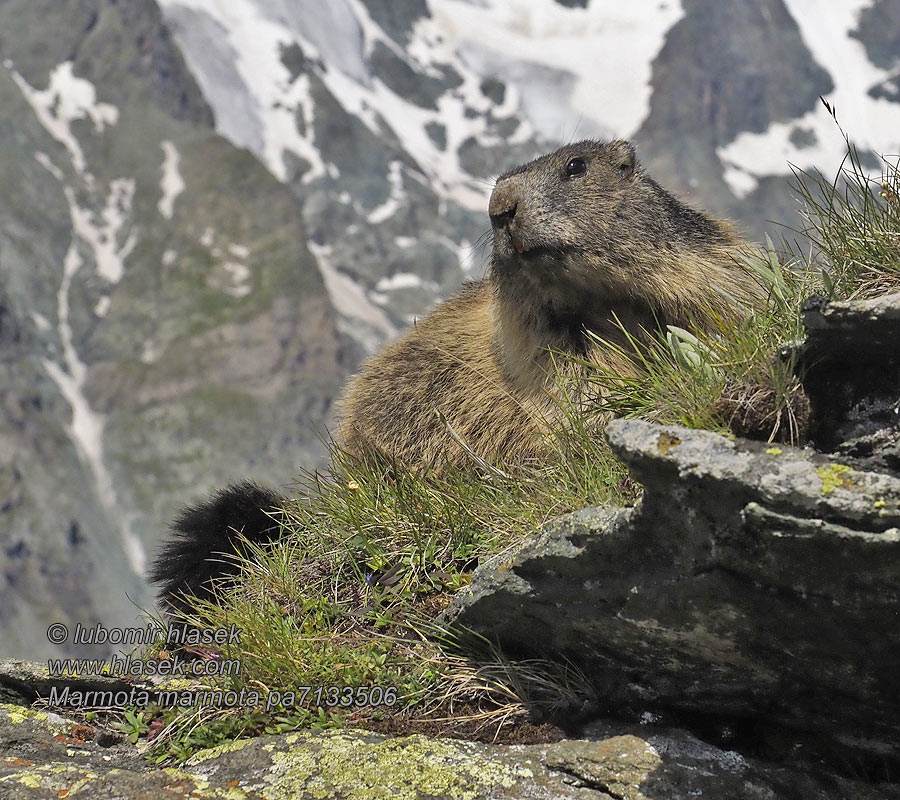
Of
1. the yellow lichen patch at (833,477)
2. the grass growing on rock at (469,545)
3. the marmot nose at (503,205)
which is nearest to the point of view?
the yellow lichen patch at (833,477)

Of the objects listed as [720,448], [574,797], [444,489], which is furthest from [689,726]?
[444,489]

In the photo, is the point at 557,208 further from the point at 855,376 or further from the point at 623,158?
the point at 855,376

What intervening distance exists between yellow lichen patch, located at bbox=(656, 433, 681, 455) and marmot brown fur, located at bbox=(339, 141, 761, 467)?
2622mm

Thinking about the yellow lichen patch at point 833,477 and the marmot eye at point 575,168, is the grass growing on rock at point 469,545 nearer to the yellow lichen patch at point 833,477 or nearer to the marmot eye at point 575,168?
the yellow lichen patch at point 833,477

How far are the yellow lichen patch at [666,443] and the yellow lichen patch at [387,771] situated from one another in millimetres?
1885

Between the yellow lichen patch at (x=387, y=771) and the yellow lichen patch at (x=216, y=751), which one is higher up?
A: the yellow lichen patch at (x=216, y=751)

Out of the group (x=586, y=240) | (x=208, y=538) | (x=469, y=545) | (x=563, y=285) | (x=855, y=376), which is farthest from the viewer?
(x=208, y=538)

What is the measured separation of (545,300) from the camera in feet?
26.5

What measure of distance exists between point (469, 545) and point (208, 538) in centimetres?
280

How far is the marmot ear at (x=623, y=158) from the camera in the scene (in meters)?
8.38

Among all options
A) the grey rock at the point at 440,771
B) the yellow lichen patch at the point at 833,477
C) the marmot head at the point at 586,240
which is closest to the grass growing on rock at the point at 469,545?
the grey rock at the point at 440,771

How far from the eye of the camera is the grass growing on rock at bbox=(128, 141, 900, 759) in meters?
5.54

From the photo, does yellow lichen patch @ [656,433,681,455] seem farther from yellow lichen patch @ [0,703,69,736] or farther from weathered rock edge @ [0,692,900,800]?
yellow lichen patch @ [0,703,69,736]

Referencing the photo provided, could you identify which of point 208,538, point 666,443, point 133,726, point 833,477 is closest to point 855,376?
point 833,477
